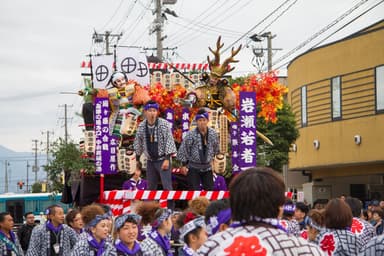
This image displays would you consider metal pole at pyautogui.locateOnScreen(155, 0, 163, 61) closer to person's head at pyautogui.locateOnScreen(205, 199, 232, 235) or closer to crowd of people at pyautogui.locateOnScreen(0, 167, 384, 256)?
crowd of people at pyautogui.locateOnScreen(0, 167, 384, 256)

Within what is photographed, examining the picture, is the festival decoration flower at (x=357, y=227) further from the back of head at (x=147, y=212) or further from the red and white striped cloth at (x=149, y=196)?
the red and white striped cloth at (x=149, y=196)

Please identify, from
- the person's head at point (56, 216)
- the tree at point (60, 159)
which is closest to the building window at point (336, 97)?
the tree at point (60, 159)

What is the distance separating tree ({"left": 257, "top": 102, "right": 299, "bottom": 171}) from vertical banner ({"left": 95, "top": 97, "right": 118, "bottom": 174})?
1523cm

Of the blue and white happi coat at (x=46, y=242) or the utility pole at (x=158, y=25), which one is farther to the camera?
the utility pole at (x=158, y=25)

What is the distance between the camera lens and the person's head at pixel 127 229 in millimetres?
7727

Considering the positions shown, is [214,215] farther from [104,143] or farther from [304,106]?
[304,106]

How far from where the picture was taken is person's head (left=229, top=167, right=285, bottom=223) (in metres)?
4.01

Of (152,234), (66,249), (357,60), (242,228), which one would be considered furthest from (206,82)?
(357,60)

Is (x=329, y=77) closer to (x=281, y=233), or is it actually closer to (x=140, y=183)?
(x=140, y=183)

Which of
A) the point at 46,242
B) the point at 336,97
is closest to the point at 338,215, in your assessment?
the point at 46,242

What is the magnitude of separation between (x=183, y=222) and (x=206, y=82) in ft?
24.1

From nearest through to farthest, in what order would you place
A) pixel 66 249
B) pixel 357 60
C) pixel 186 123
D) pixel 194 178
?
pixel 66 249, pixel 194 178, pixel 186 123, pixel 357 60

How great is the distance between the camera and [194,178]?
12.9 metres

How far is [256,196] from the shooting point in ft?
13.2
